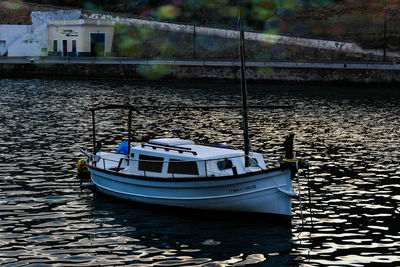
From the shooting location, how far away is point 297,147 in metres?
45.1

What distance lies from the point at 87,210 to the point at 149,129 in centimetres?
2420

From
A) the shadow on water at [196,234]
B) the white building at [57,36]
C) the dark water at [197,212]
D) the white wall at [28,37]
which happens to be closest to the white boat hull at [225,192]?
the shadow on water at [196,234]

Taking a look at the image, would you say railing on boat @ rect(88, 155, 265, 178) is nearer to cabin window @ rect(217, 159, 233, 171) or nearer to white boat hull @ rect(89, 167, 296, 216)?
cabin window @ rect(217, 159, 233, 171)

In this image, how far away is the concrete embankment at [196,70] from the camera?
9238 cm

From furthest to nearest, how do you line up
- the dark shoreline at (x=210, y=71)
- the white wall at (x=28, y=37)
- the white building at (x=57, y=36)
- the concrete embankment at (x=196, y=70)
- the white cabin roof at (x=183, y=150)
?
the white wall at (x=28, y=37) < the white building at (x=57, y=36) < the concrete embankment at (x=196, y=70) < the dark shoreline at (x=210, y=71) < the white cabin roof at (x=183, y=150)

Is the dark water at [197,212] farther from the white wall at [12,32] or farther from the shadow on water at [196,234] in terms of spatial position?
the white wall at [12,32]

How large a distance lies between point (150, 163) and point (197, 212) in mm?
2894

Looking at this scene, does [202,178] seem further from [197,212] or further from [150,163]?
[150,163]

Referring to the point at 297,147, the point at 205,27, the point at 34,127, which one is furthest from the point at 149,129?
the point at 205,27

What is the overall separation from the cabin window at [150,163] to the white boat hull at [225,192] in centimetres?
66

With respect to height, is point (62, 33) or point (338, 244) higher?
point (62, 33)

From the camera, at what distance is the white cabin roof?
28.2 meters

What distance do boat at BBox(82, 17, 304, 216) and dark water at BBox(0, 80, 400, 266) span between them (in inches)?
25.3

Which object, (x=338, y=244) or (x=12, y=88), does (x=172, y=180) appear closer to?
(x=338, y=244)
